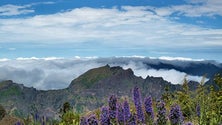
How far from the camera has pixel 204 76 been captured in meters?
17.5

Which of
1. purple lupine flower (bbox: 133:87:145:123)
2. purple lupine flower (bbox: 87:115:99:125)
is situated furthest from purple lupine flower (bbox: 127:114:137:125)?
purple lupine flower (bbox: 87:115:99:125)

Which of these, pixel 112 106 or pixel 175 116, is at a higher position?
pixel 112 106

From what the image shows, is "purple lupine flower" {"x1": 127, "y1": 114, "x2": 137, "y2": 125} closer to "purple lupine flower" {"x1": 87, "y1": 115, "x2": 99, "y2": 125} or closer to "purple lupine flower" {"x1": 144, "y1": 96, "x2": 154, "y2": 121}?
"purple lupine flower" {"x1": 144, "y1": 96, "x2": 154, "y2": 121}

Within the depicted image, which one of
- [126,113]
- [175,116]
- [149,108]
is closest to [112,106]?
[126,113]

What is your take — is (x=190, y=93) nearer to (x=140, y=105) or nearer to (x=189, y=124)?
(x=140, y=105)

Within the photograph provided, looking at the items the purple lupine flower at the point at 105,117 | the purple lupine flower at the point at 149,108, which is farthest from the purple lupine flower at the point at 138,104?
the purple lupine flower at the point at 105,117

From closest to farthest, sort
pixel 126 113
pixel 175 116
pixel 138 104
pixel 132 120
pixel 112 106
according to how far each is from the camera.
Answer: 1. pixel 112 106
2. pixel 175 116
3. pixel 132 120
4. pixel 126 113
5. pixel 138 104

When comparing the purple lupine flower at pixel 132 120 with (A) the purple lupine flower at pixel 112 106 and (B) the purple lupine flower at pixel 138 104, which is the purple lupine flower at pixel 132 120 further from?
(A) the purple lupine flower at pixel 112 106

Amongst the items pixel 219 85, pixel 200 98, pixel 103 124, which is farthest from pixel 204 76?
pixel 219 85

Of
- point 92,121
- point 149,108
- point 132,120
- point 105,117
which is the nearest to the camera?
point 92,121

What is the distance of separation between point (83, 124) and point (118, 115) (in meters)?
2.04

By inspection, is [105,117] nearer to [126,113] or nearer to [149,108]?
[126,113]

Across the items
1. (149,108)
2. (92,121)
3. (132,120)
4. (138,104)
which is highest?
(92,121)

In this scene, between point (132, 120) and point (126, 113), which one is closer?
point (132, 120)
